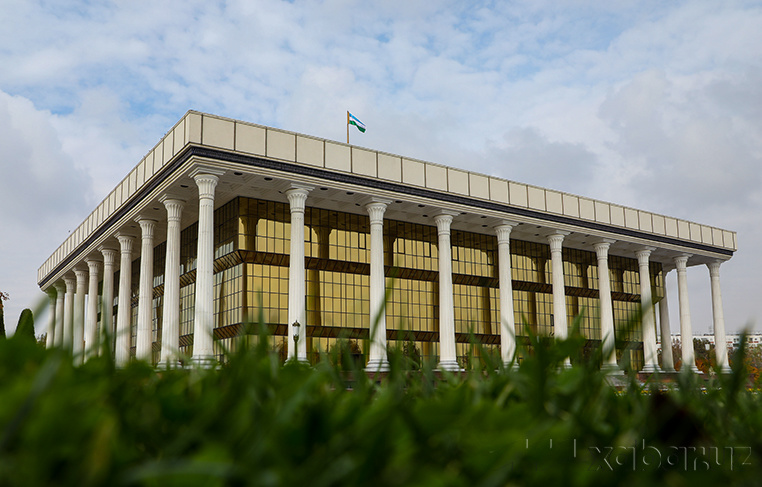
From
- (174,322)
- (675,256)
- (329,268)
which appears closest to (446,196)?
(329,268)

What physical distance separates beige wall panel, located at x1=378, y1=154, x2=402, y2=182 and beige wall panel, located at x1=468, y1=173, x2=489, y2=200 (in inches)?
211

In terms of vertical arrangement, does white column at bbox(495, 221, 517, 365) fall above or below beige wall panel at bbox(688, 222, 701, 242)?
below

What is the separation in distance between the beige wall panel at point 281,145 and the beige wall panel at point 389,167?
17.1 ft

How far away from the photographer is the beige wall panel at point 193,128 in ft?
95.2

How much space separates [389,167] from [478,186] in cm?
664

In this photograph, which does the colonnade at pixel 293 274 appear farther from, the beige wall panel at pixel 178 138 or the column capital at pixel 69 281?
the column capital at pixel 69 281

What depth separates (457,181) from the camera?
124 feet

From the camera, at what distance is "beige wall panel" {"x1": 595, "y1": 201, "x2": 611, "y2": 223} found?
1753 inches

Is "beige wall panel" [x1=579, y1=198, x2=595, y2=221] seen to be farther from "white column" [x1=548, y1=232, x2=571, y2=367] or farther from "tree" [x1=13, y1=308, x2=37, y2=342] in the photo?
"tree" [x1=13, y1=308, x2=37, y2=342]

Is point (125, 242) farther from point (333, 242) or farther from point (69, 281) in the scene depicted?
A: point (69, 281)

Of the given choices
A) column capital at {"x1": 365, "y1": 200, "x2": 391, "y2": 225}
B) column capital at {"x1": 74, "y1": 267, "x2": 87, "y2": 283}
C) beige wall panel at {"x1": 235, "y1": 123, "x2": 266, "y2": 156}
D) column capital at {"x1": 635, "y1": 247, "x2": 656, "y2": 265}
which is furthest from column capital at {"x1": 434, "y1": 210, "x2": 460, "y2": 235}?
column capital at {"x1": 74, "y1": 267, "x2": 87, "y2": 283}

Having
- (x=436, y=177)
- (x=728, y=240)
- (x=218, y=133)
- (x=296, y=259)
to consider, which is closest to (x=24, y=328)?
(x=218, y=133)

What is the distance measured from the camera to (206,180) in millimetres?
29656

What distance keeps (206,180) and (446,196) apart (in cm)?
1402
